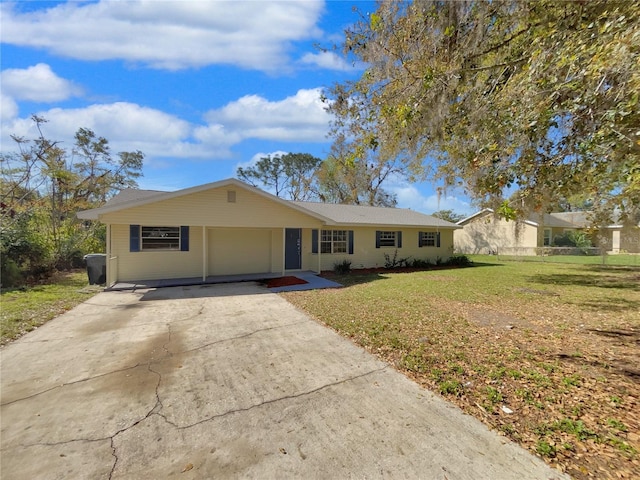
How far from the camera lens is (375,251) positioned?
15484mm

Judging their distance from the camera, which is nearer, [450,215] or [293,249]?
[293,249]

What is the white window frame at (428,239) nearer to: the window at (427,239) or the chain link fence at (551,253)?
the window at (427,239)

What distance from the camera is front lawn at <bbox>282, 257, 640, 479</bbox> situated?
2.67m

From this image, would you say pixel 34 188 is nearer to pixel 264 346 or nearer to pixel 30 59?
pixel 30 59

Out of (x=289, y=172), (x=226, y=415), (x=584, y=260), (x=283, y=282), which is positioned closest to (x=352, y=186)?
(x=289, y=172)

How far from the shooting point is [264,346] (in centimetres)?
485

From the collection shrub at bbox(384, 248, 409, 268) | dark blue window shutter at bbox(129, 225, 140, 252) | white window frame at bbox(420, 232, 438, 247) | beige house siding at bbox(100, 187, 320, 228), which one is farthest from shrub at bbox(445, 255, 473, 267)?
dark blue window shutter at bbox(129, 225, 140, 252)

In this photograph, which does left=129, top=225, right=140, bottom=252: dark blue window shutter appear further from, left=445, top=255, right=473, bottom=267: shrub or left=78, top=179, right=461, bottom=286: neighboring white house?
left=445, top=255, right=473, bottom=267: shrub

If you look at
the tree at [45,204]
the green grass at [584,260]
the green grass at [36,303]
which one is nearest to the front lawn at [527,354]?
the green grass at [36,303]

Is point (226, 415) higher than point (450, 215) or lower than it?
lower

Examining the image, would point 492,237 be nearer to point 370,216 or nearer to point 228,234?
point 370,216

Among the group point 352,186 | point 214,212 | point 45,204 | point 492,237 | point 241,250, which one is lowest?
point 241,250

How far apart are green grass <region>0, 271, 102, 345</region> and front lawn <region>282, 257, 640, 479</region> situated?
17.9 feet

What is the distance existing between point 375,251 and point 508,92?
1123cm
